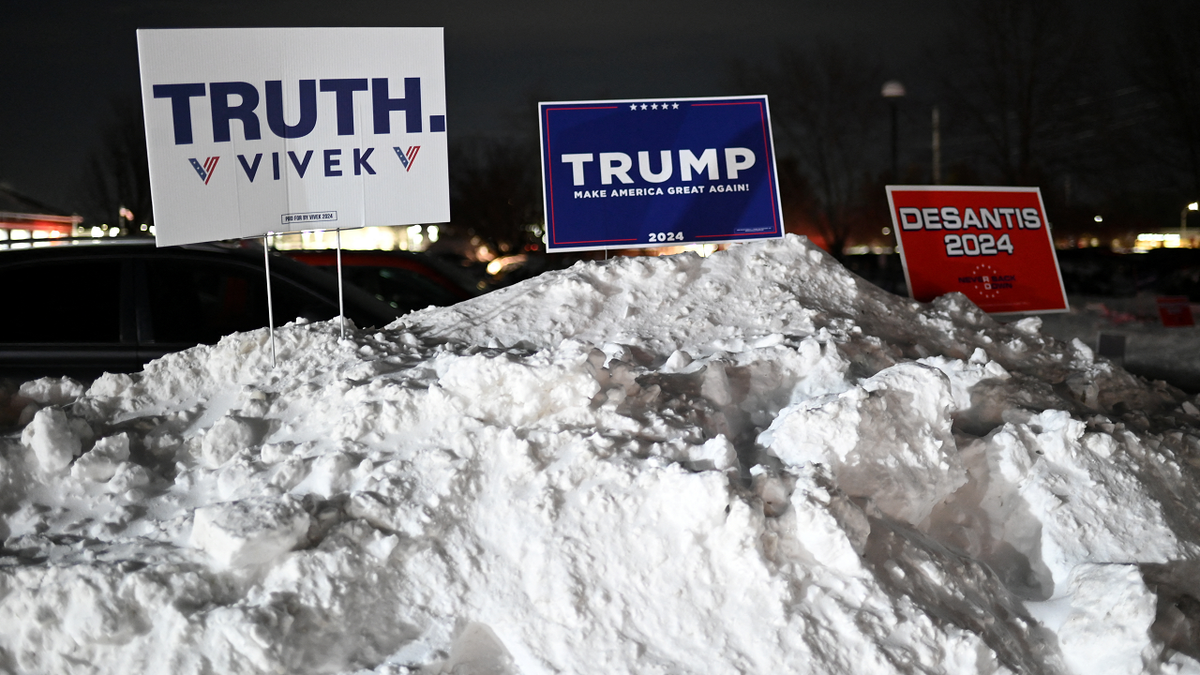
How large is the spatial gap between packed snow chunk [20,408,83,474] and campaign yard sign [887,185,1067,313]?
15.2 feet

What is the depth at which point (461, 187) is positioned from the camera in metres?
30.3

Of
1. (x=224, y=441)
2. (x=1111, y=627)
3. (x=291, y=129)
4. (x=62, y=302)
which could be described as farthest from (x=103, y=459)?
(x=1111, y=627)

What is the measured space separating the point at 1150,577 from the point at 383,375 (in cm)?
287

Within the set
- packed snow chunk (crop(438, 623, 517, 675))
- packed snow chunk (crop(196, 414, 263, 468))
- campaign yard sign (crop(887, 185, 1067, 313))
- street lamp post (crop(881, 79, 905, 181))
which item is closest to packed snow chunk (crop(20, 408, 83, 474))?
packed snow chunk (crop(196, 414, 263, 468))

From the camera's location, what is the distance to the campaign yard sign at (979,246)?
18.9 feet

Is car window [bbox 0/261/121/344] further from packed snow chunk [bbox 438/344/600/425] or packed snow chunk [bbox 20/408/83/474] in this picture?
packed snow chunk [bbox 438/344/600/425]

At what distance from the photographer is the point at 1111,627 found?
263cm

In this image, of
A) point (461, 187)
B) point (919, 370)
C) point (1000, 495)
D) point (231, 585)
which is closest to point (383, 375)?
point (231, 585)

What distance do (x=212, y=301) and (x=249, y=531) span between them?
9.74 feet

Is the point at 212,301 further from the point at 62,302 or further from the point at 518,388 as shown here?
the point at 518,388

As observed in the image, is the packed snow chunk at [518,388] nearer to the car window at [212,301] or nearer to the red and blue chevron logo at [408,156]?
the red and blue chevron logo at [408,156]

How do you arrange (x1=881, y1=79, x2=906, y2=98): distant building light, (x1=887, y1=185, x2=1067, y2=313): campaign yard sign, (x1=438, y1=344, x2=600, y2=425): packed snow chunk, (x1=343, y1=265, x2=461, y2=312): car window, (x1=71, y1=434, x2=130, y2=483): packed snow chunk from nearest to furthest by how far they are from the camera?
(x1=71, y1=434, x2=130, y2=483): packed snow chunk
(x1=438, y1=344, x2=600, y2=425): packed snow chunk
(x1=887, y1=185, x2=1067, y2=313): campaign yard sign
(x1=343, y1=265, x2=461, y2=312): car window
(x1=881, y1=79, x2=906, y2=98): distant building light

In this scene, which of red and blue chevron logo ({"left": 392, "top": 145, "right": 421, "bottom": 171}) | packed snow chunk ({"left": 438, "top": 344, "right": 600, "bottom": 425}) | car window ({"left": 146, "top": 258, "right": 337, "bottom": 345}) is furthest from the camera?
car window ({"left": 146, "top": 258, "right": 337, "bottom": 345})

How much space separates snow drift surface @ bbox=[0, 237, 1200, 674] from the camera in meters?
2.49
